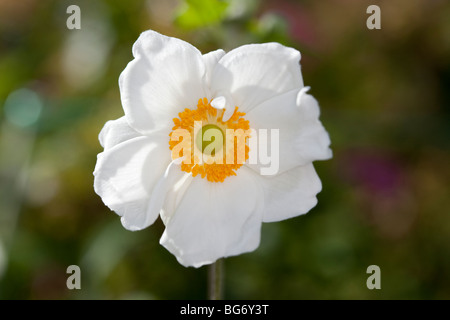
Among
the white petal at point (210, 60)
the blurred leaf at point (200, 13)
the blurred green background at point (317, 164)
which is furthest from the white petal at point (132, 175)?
the blurred green background at point (317, 164)

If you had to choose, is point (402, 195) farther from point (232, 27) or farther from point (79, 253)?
point (79, 253)

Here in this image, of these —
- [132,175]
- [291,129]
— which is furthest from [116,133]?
[291,129]

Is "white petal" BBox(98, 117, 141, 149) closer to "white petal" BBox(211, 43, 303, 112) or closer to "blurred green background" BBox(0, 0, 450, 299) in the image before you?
"white petal" BBox(211, 43, 303, 112)

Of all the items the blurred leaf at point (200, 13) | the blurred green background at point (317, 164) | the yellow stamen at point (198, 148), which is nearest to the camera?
the yellow stamen at point (198, 148)

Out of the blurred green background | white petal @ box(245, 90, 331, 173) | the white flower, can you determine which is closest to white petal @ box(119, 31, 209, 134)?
the white flower

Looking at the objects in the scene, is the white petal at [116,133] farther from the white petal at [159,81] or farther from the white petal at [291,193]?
the white petal at [291,193]
